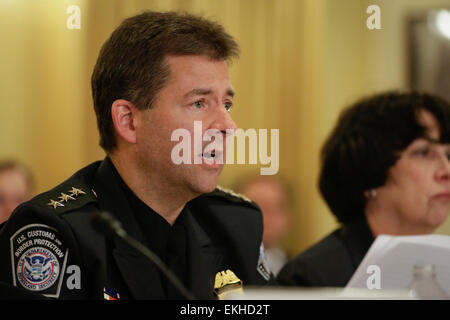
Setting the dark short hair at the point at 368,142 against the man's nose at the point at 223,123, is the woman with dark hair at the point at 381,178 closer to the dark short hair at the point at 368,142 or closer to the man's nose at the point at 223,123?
the dark short hair at the point at 368,142

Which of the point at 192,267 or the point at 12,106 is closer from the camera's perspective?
the point at 192,267

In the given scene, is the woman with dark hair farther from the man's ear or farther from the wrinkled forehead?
the man's ear

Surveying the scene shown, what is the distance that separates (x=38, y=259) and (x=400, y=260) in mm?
739

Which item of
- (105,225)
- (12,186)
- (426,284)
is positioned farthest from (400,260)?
(12,186)

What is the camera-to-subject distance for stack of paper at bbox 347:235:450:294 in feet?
4.16

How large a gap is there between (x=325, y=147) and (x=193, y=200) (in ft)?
2.05

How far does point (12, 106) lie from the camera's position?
340 cm

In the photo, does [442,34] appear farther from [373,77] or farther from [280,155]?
[280,155]

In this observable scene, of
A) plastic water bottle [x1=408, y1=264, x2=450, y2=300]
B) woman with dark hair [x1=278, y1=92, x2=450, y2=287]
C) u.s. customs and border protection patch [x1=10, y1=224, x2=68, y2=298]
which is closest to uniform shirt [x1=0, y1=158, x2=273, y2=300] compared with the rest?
u.s. customs and border protection patch [x1=10, y1=224, x2=68, y2=298]

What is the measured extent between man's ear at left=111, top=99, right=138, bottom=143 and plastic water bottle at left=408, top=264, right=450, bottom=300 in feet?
2.22

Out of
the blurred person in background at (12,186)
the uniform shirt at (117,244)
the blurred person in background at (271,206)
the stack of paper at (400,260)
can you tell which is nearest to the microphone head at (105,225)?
the uniform shirt at (117,244)

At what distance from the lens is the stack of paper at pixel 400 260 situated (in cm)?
127

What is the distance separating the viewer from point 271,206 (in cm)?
301
